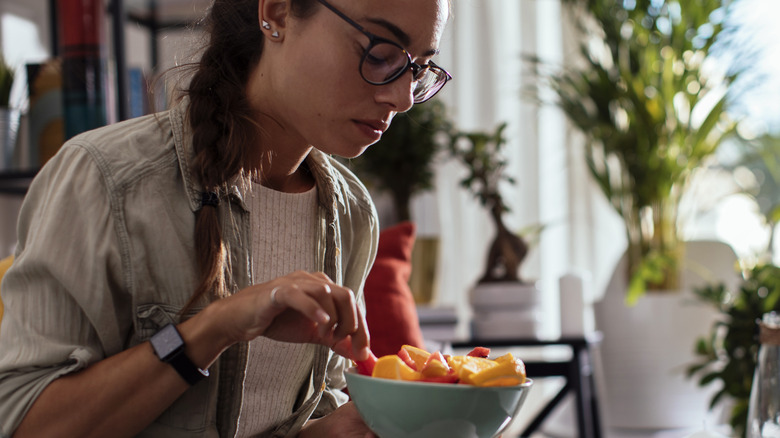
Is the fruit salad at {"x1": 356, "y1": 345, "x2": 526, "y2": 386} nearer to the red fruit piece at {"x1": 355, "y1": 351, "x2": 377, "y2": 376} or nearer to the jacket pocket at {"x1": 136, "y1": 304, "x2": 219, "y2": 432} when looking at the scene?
the red fruit piece at {"x1": 355, "y1": 351, "x2": 377, "y2": 376}

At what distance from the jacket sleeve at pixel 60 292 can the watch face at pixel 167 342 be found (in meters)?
0.09

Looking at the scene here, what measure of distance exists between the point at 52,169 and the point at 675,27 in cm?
232

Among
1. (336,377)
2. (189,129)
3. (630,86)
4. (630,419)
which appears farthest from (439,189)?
(189,129)

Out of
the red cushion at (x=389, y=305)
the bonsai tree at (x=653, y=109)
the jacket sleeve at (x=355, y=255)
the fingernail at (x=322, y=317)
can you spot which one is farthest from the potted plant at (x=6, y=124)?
the bonsai tree at (x=653, y=109)

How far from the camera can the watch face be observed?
76cm

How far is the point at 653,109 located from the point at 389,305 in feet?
5.10

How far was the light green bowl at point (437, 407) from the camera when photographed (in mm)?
663

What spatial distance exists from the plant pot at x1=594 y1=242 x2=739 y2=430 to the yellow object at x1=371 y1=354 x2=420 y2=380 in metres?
1.92

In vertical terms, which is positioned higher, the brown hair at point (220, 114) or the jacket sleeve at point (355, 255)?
the brown hair at point (220, 114)

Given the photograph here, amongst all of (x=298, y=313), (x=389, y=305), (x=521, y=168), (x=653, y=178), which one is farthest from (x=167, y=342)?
(x=521, y=168)

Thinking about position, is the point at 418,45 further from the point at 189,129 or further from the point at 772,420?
the point at 772,420

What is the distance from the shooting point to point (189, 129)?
0.97 m

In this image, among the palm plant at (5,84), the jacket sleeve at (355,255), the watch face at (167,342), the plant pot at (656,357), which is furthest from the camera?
the plant pot at (656,357)

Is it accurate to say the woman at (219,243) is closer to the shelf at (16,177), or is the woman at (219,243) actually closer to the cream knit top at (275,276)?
the cream knit top at (275,276)
